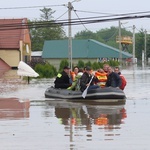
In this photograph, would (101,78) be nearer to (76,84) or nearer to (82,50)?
(76,84)

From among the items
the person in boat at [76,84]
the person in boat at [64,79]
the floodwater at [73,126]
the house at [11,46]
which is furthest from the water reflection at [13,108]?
the house at [11,46]

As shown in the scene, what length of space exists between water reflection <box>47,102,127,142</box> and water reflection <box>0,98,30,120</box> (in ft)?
3.68

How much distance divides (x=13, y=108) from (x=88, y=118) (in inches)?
179

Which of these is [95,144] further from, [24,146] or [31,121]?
[31,121]

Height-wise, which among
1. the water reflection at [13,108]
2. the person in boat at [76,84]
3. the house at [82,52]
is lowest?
the water reflection at [13,108]

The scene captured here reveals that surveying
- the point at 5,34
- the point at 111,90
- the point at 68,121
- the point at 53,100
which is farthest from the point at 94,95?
the point at 5,34

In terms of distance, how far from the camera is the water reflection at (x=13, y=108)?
17.9 metres

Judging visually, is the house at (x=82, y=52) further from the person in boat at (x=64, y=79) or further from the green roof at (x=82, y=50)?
the person in boat at (x=64, y=79)

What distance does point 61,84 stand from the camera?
81.5ft

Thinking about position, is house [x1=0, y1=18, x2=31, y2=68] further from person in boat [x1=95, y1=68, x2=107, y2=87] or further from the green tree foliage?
the green tree foliage

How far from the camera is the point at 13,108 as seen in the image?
20828 millimetres

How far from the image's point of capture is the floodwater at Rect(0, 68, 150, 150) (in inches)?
474

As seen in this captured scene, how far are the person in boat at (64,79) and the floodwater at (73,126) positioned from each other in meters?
1.57

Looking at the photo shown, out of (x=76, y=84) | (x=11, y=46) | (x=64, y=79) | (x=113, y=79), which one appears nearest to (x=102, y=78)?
(x=113, y=79)
